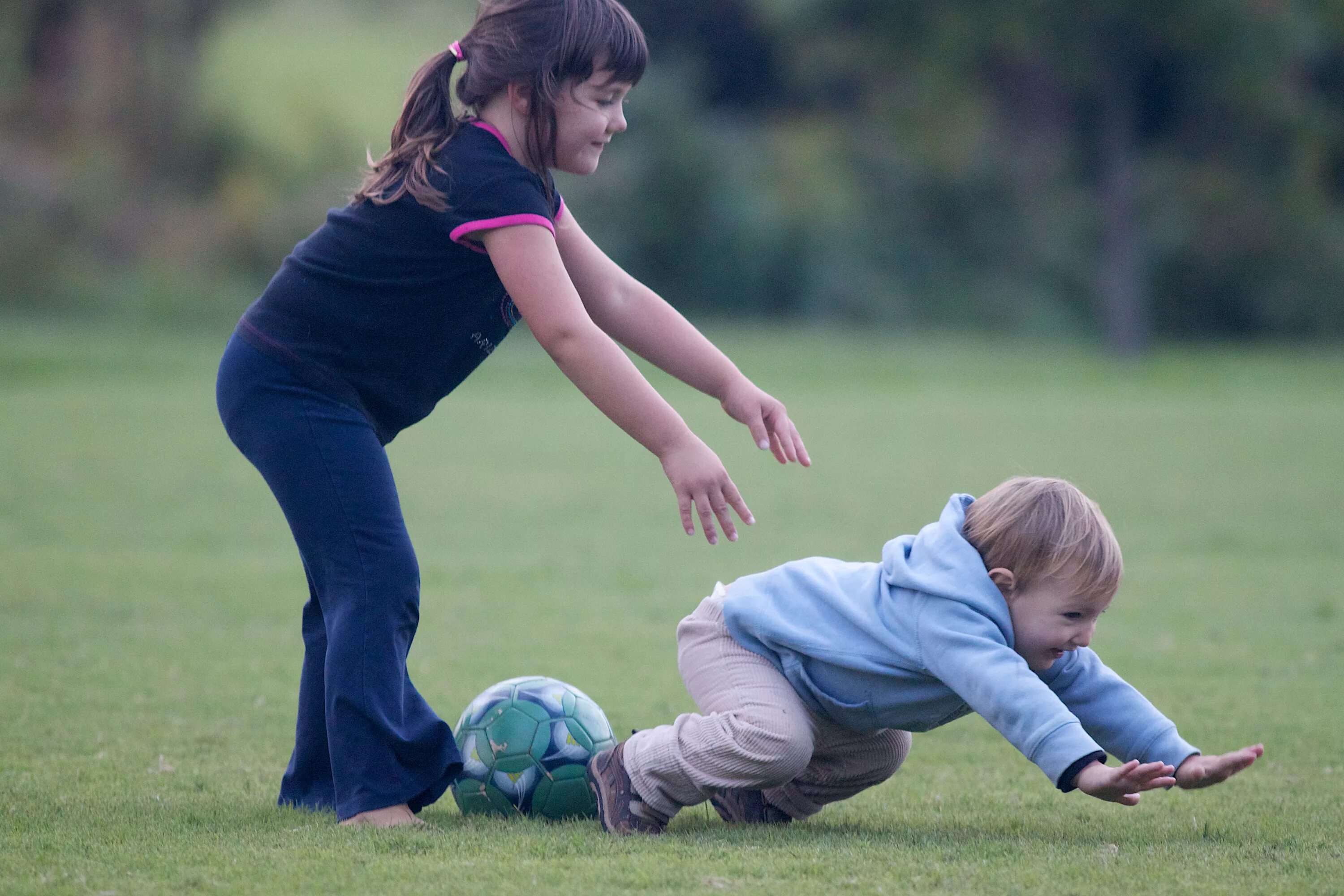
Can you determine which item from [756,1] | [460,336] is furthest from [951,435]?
[756,1]

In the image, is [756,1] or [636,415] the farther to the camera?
[756,1]

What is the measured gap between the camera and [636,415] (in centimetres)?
300

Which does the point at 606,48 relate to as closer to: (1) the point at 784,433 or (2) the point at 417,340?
(2) the point at 417,340

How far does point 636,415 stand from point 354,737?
94 centimetres

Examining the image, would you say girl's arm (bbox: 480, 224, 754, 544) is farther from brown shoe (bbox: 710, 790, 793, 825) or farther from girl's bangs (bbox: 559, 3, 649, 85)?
brown shoe (bbox: 710, 790, 793, 825)

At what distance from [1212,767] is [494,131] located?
196cm

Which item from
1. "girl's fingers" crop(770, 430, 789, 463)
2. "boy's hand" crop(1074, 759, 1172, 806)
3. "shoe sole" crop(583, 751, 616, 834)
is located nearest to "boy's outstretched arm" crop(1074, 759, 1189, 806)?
"boy's hand" crop(1074, 759, 1172, 806)

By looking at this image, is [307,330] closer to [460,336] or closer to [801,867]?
[460,336]

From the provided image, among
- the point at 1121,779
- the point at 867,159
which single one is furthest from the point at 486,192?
the point at 867,159

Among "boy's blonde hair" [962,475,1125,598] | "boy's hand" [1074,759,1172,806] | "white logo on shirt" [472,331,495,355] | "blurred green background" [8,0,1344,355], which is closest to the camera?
"boy's hand" [1074,759,1172,806]

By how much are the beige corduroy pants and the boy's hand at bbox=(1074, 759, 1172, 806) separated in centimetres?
58

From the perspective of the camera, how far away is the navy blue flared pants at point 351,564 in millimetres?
3154

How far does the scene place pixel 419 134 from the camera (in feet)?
10.4

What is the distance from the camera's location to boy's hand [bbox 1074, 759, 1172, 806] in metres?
2.66
